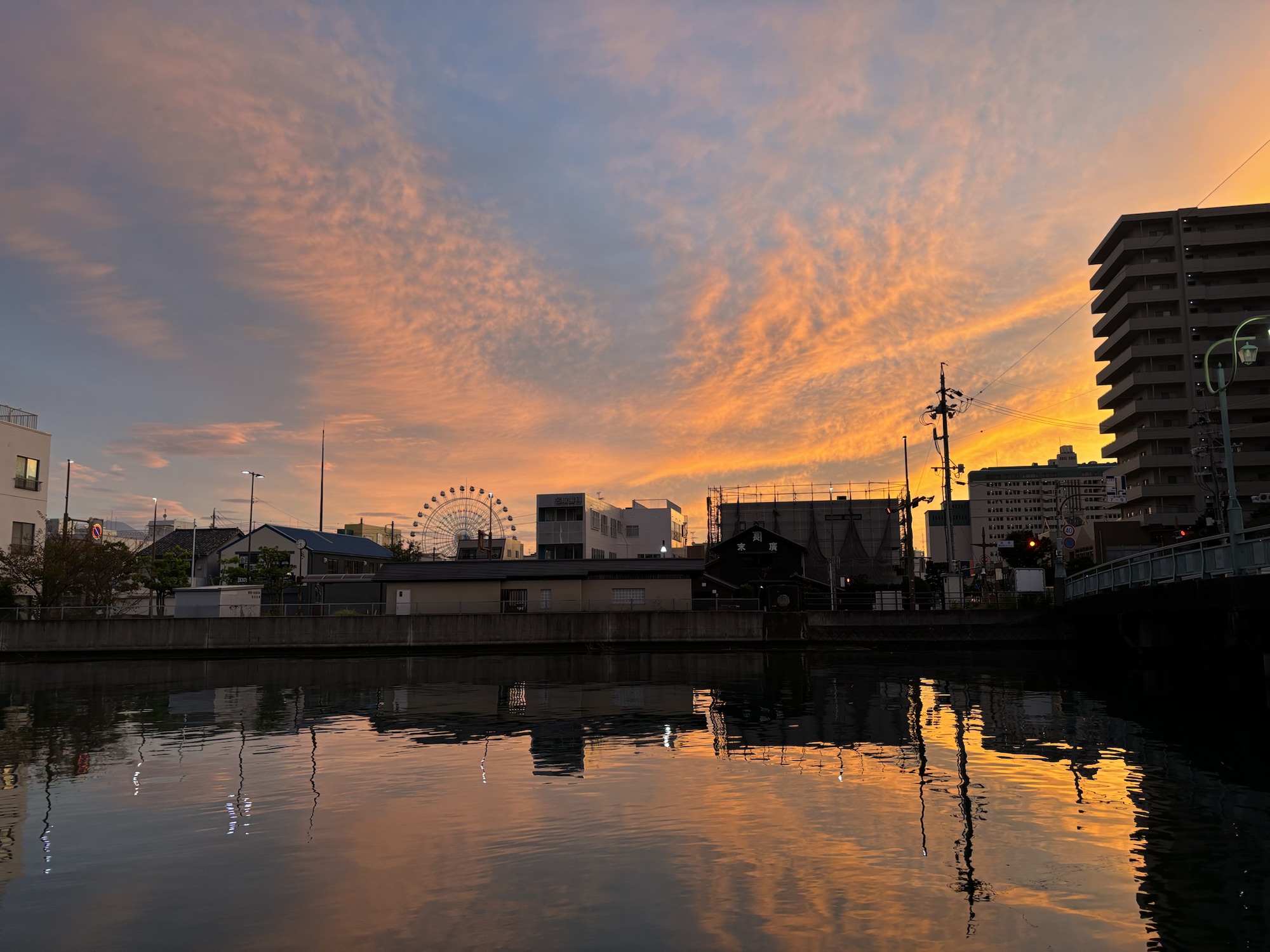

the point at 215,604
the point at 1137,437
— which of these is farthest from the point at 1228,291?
the point at 215,604

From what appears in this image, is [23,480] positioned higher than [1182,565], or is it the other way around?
[23,480]

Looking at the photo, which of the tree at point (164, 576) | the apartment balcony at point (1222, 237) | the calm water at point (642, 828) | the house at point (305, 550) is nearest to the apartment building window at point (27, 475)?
the tree at point (164, 576)

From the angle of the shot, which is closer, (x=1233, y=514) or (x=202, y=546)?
(x=1233, y=514)

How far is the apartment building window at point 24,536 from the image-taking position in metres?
63.7

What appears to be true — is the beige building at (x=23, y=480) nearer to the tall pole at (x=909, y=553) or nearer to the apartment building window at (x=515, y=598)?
the apartment building window at (x=515, y=598)

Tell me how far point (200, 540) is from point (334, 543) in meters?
19.2

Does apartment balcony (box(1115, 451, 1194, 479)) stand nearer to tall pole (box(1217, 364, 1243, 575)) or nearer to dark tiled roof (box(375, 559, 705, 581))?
Result: dark tiled roof (box(375, 559, 705, 581))

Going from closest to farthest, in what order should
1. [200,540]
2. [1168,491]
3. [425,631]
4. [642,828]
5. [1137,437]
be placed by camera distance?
[642,828], [425,631], [1168,491], [1137,437], [200,540]

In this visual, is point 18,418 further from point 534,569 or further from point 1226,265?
point 1226,265

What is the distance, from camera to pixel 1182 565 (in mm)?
33344

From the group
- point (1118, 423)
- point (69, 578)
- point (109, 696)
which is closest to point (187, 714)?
point (109, 696)

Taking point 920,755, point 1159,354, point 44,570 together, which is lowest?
point 920,755

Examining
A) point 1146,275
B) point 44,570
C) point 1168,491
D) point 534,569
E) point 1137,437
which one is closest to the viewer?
point 44,570

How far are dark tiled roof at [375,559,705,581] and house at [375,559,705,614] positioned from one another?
0.16ft
